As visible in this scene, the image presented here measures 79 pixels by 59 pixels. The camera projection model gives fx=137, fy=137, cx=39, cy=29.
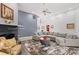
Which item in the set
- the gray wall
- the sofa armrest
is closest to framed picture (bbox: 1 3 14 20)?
the gray wall

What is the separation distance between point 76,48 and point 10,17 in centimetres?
136

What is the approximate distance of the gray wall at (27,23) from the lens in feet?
8.58

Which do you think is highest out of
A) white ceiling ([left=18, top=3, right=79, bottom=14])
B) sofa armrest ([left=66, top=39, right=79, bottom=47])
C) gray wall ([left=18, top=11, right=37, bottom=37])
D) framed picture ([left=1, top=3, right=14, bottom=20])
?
white ceiling ([left=18, top=3, right=79, bottom=14])

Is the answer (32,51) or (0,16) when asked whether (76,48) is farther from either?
(0,16)

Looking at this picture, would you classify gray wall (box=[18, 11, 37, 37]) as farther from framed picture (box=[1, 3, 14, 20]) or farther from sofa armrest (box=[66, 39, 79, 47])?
sofa armrest (box=[66, 39, 79, 47])

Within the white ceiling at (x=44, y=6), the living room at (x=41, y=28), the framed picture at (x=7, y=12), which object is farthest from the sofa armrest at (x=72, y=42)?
the framed picture at (x=7, y=12)

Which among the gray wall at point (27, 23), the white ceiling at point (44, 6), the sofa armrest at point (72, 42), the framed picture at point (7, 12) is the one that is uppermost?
the white ceiling at point (44, 6)

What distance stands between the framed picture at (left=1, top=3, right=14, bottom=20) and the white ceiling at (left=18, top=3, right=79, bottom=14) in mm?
196

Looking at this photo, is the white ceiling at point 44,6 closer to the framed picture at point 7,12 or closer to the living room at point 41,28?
the living room at point 41,28

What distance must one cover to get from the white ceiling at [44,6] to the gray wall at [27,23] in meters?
0.10

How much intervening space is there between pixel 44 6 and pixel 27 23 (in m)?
0.46

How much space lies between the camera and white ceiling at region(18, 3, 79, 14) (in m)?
2.57

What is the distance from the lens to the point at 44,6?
2607mm

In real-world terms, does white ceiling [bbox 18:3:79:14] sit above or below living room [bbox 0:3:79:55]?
above
